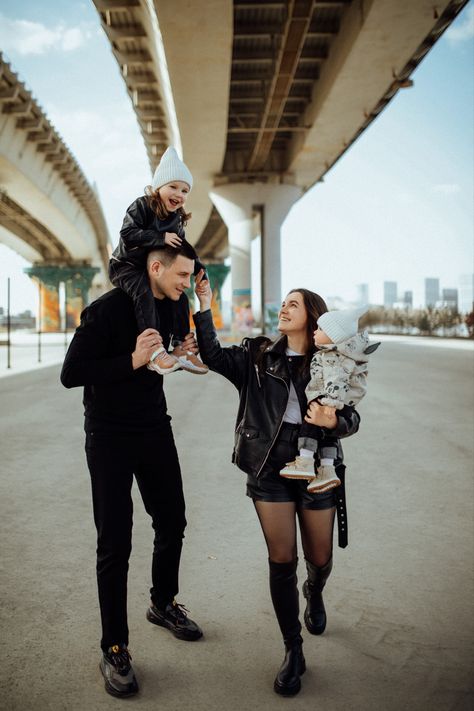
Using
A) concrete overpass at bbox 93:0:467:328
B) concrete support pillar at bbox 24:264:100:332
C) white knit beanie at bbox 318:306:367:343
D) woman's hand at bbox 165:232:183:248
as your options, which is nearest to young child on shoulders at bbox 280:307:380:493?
white knit beanie at bbox 318:306:367:343

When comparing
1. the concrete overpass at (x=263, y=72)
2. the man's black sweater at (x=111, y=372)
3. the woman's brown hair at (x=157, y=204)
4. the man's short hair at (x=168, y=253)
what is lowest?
the man's black sweater at (x=111, y=372)

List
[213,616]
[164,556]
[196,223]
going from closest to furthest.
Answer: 1. [164,556]
2. [213,616]
3. [196,223]

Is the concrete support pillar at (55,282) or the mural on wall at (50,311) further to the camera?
the mural on wall at (50,311)

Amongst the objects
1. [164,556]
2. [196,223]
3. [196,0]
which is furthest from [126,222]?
[196,223]

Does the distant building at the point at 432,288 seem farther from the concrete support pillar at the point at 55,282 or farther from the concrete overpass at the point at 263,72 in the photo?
the concrete overpass at the point at 263,72

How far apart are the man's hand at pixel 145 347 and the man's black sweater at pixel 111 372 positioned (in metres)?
0.05

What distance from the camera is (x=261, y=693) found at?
2791 millimetres

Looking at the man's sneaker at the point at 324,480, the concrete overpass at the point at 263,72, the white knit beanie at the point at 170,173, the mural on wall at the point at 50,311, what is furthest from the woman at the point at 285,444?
the mural on wall at the point at 50,311

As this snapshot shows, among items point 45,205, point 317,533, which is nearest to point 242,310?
point 45,205

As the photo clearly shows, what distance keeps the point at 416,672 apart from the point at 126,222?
2.96 meters

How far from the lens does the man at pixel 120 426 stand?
2.87m

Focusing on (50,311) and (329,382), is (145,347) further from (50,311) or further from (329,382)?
(50,311)

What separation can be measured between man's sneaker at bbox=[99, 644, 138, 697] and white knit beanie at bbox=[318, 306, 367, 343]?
71.5 inches

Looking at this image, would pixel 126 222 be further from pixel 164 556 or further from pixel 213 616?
pixel 213 616
